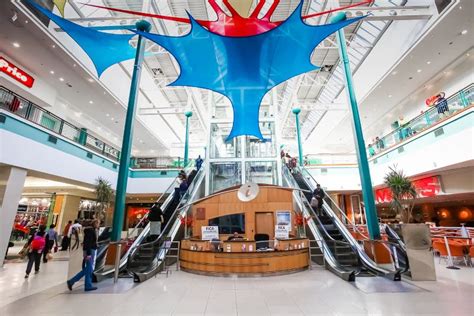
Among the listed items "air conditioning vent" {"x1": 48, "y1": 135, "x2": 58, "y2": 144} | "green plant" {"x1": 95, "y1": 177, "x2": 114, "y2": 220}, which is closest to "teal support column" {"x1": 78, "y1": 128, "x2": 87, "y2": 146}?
"air conditioning vent" {"x1": 48, "y1": 135, "x2": 58, "y2": 144}

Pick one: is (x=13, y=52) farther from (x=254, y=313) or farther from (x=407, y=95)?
(x=407, y=95)

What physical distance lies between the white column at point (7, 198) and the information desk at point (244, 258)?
220 inches

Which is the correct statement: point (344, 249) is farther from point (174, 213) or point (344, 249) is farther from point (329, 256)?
point (174, 213)

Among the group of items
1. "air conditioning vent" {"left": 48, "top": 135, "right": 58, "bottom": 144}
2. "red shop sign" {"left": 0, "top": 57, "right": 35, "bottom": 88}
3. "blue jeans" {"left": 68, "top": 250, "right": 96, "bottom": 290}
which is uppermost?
"red shop sign" {"left": 0, "top": 57, "right": 35, "bottom": 88}

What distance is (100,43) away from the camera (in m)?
6.64

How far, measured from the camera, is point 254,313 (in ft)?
12.3

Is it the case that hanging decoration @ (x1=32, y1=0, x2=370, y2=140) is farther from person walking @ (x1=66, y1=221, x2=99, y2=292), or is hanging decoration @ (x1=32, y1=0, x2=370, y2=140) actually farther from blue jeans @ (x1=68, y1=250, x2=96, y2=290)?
blue jeans @ (x1=68, y1=250, x2=96, y2=290)

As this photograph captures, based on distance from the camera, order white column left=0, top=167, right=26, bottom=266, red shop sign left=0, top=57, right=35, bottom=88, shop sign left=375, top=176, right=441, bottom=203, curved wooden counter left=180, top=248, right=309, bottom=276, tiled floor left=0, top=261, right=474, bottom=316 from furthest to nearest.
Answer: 1. shop sign left=375, top=176, right=441, bottom=203
2. red shop sign left=0, top=57, right=35, bottom=88
3. white column left=0, top=167, right=26, bottom=266
4. curved wooden counter left=180, top=248, right=309, bottom=276
5. tiled floor left=0, top=261, right=474, bottom=316

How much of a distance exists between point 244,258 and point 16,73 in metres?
11.7

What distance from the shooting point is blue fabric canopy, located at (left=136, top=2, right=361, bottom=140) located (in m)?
5.32

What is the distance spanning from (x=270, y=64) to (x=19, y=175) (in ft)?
28.4

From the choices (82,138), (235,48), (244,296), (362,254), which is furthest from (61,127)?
(362,254)

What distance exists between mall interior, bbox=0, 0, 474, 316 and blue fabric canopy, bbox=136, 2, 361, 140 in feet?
0.14

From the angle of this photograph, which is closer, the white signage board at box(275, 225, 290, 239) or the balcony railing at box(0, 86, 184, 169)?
the white signage board at box(275, 225, 290, 239)
